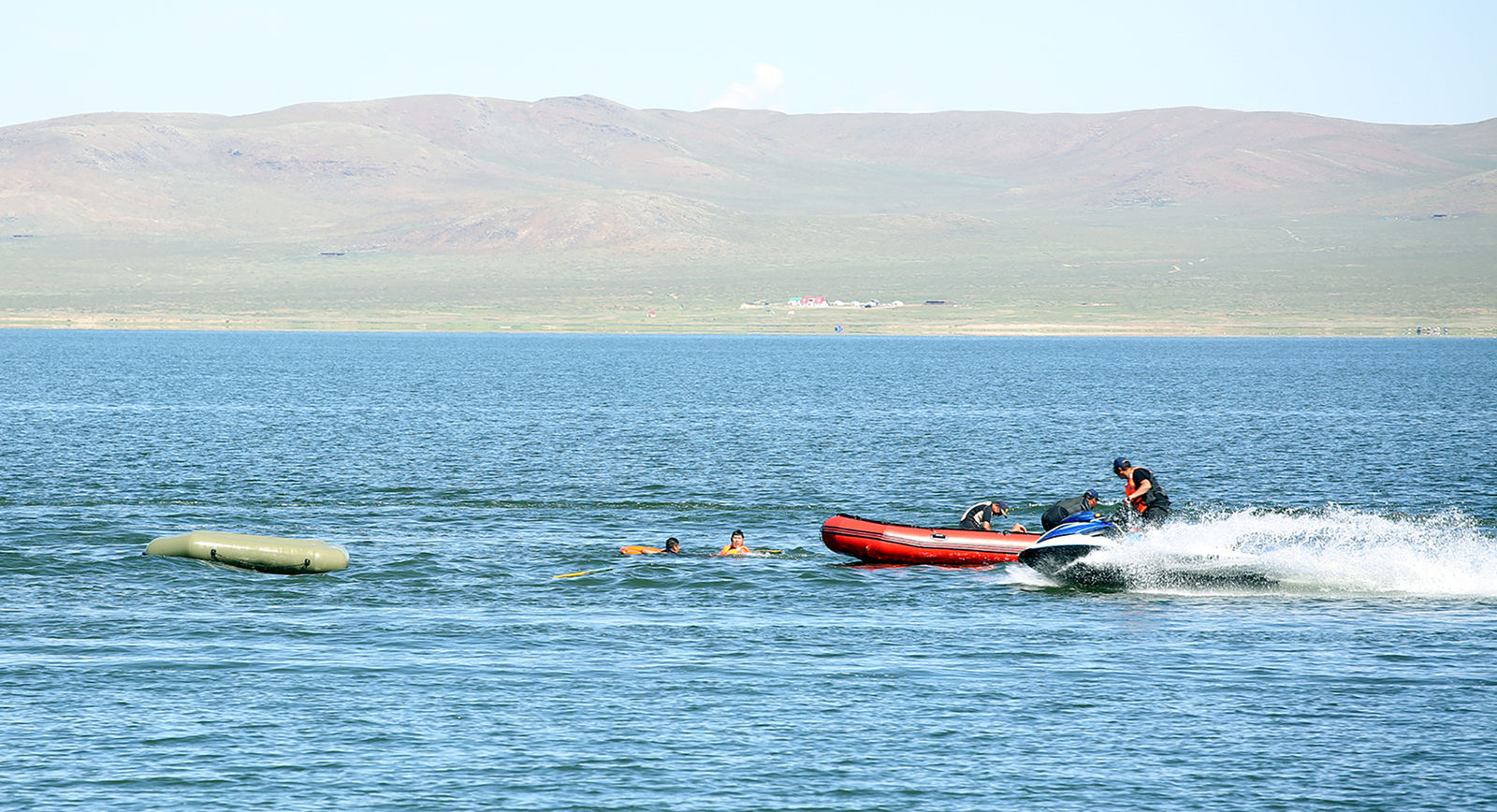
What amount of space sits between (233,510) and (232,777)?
29.8 metres

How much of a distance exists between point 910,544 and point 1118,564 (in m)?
5.42

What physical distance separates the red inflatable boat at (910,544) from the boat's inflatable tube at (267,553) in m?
12.3

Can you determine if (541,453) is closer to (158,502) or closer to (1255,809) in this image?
(158,502)

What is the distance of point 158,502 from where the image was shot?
53688 millimetres

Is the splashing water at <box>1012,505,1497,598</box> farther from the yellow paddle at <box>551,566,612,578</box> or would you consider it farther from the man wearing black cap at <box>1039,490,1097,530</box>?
the yellow paddle at <box>551,566,612,578</box>

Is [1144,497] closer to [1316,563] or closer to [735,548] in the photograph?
[1316,563]

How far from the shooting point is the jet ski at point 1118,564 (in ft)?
128

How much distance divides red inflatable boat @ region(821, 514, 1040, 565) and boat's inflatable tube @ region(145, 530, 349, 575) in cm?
1226

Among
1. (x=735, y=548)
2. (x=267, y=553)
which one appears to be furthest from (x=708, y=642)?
(x=267, y=553)

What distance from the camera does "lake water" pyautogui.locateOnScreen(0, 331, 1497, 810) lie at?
24.2m

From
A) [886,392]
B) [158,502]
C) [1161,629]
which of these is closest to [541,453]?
[158,502]

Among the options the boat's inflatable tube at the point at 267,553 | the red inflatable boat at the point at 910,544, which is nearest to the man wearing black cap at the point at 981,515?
the red inflatable boat at the point at 910,544

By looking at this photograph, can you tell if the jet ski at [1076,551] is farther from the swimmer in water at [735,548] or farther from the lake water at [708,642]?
the swimmer in water at [735,548]

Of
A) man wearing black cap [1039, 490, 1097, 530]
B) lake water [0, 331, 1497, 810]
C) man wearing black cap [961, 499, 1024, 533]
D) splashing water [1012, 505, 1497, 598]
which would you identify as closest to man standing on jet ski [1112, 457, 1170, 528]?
splashing water [1012, 505, 1497, 598]
